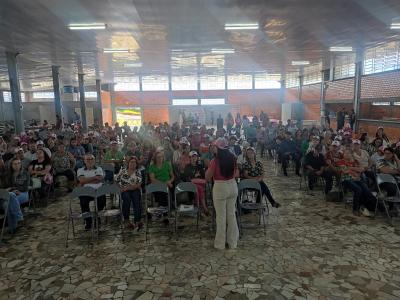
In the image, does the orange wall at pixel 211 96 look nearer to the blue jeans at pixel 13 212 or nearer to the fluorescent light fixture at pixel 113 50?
the fluorescent light fixture at pixel 113 50

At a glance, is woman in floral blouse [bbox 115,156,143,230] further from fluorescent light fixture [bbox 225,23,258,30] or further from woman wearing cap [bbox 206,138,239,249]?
fluorescent light fixture [bbox 225,23,258,30]

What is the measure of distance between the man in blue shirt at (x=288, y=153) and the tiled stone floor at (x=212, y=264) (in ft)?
13.1

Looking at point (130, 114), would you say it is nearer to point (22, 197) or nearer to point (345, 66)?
point (345, 66)

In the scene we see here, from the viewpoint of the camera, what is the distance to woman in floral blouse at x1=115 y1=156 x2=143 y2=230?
5676 millimetres

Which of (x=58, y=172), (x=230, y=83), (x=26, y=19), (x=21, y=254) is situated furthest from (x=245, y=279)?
(x=230, y=83)

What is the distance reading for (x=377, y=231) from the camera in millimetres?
5402

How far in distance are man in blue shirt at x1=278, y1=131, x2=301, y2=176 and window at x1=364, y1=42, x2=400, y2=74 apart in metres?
6.04

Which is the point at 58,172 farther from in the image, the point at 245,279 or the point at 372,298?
the point at 372,298

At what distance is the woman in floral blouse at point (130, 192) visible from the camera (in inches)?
223

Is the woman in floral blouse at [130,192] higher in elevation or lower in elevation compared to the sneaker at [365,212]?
higher

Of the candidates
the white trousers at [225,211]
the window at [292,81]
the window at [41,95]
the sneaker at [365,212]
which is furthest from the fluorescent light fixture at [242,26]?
the window at [41,95]

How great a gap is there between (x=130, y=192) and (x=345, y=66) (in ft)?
52.4

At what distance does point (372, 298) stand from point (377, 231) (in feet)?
7.07

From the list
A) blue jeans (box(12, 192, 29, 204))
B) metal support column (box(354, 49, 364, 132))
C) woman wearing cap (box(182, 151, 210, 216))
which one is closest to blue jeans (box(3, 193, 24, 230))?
blue jeans (box(12, 192, 29, 204))
